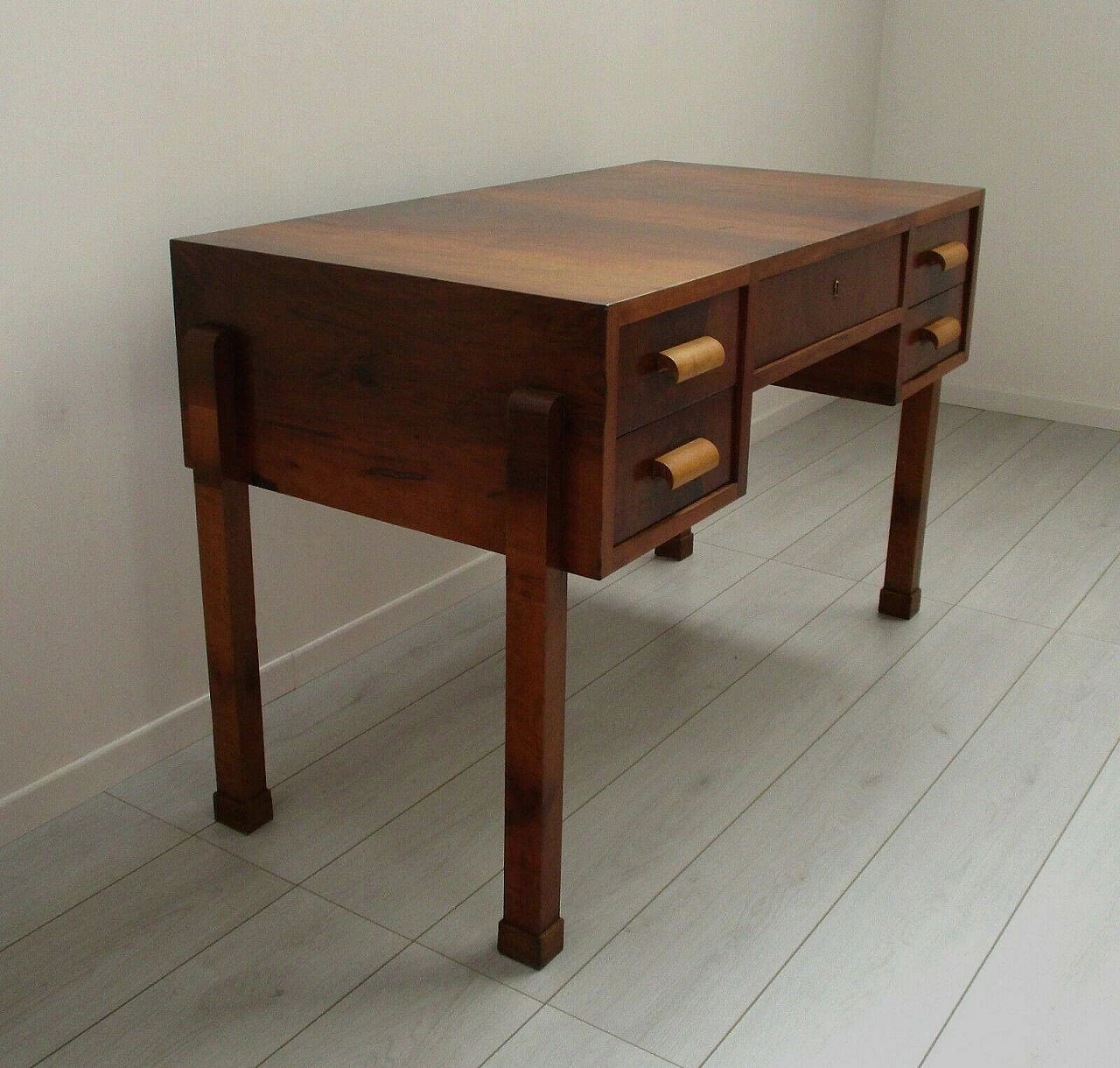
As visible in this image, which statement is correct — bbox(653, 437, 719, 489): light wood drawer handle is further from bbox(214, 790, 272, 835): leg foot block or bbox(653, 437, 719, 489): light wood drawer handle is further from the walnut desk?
bbox(214, 790, 272, 835): leg foot block

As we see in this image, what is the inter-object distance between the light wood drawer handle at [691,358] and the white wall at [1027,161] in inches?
89.1

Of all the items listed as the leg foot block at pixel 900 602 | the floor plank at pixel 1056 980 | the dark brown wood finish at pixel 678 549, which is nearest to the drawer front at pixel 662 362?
the floor plank at pixel 1056 980

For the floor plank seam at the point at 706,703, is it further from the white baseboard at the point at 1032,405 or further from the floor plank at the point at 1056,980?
the white baseboard at the point at 1032,405

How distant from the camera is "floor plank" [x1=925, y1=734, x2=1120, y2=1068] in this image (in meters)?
1.31

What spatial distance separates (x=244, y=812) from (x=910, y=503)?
1.18 m

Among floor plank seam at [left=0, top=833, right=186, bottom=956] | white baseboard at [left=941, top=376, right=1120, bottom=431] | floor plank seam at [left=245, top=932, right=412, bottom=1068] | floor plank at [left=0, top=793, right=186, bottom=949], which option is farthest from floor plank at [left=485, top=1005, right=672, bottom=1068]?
white baseboard at [left=941, top=376, right=1120, bottom=431]

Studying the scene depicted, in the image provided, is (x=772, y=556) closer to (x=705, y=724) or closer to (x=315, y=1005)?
(x=705, y=724)

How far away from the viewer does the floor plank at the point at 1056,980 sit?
1313mm

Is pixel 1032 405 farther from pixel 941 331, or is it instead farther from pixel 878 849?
pixel 878 849

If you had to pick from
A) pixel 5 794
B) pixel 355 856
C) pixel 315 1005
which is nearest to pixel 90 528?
pixel 5 794

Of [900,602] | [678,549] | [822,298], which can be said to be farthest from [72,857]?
[900,602]

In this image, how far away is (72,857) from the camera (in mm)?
1586

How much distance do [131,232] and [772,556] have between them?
136 centimetres

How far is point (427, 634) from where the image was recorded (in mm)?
2166
